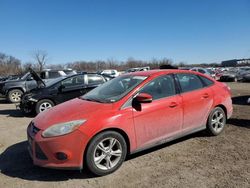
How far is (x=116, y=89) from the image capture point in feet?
15.7

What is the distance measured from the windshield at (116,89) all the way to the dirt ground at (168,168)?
3.77 feet

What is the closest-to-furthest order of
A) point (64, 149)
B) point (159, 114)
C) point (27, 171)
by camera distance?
point (64, 149) → point (27, 171) → point (159, 114)

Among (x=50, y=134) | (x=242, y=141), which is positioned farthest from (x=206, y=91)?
(x=50, y=134)

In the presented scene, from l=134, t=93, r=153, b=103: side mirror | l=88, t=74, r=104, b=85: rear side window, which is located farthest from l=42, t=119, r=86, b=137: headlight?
l=88, t=74, r=104, b=85: rear side window

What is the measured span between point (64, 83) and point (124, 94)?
18.3 ft

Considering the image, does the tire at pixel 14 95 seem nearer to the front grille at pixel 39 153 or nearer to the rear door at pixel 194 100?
the front grille at pixel 39 153

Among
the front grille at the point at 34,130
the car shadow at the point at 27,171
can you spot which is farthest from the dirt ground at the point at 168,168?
the front grille at the point at 34,130

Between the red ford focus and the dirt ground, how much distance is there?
26 centimetres

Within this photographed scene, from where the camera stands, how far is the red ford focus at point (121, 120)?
146 inches

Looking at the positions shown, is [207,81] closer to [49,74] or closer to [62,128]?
[62,128]

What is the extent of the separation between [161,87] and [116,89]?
84 centimetres

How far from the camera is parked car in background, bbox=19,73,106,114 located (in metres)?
9.03

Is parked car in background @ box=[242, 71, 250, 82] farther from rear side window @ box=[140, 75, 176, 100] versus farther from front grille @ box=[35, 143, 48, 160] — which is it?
front grille @ box=[35, 143, 48, 160]

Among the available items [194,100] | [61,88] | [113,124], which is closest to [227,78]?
[61,88]
